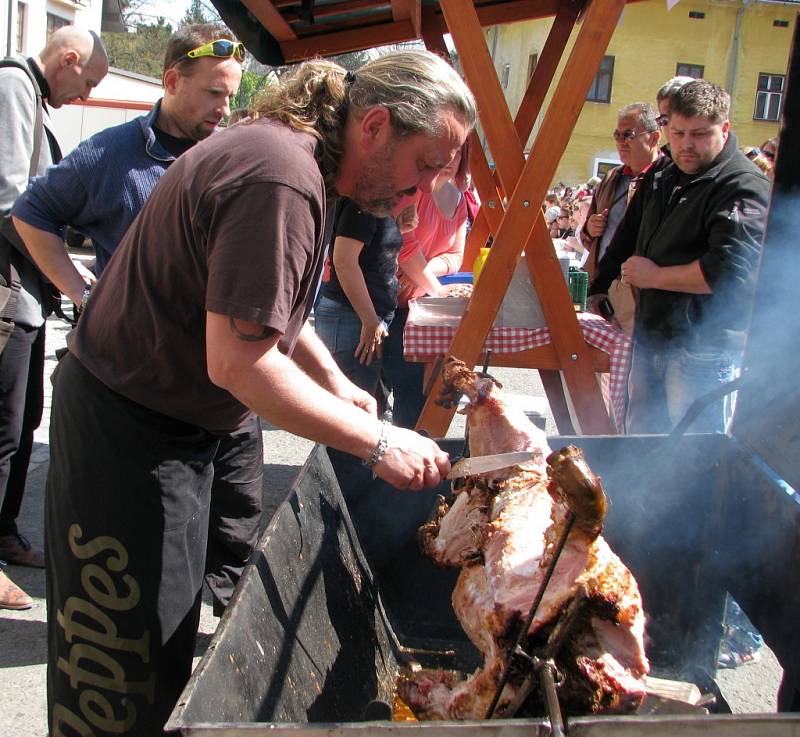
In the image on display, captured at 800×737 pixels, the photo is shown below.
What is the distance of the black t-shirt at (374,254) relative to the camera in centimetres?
382

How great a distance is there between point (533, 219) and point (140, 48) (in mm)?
52897

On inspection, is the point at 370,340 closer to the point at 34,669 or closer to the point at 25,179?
the point at 25,179

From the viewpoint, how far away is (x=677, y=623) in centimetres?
255

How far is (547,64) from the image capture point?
5.07m

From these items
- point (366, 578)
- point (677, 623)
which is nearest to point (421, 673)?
point (366, 578)

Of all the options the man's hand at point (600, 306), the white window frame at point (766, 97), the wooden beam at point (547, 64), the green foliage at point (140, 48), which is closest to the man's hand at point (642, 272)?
the man's hand at point (600, 306)

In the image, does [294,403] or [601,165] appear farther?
[601,165]

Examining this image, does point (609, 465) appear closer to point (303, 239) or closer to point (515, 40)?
point (303, 239)

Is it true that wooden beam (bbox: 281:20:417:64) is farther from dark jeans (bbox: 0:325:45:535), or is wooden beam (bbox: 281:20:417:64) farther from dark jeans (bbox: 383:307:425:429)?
dark jeans (bbox: 0:325:45:535)

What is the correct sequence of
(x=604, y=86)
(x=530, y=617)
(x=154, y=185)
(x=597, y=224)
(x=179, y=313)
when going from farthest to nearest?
(x=604, y=86) < (x=597, y=224) < (x=154, y=185) < (x=179, y=313) < (x=530, y=617)

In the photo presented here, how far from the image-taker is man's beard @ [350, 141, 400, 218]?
183 cm

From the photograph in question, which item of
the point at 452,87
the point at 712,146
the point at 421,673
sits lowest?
the point at 421,673

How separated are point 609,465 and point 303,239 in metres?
1.48

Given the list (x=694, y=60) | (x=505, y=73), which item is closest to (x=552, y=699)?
(x=694, y=60)
